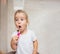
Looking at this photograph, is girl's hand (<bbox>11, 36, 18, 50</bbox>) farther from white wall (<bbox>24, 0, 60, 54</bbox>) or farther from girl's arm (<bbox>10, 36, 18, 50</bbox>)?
white wall (<bbox>24, 0, 60, 54</bbox>)

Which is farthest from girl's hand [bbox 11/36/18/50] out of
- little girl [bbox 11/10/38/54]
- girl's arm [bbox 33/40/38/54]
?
girl's arm [bbox 33/40/38/54]

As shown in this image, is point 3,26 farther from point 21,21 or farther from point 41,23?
point 41,23

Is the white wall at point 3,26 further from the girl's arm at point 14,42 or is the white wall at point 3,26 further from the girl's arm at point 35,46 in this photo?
the girl's arm at point 35,46

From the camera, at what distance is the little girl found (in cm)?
99

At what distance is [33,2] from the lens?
1.02m

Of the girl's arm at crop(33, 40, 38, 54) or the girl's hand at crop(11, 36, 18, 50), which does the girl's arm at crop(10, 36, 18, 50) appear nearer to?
the girl's hand at crop(11, 36, 18, 50)

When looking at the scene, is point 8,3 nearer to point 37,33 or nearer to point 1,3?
point 1,3

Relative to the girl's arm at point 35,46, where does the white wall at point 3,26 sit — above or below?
above

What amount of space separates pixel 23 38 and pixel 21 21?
0.35 ft

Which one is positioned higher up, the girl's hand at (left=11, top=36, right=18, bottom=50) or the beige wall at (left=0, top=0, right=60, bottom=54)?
the beige wall at (left=0, top=0, right=60, bottom=54)

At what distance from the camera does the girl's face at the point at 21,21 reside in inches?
39.0

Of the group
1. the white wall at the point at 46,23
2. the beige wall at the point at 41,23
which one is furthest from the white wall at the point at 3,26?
the white wall at the point at 46,23

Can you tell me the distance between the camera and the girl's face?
3.25 ft

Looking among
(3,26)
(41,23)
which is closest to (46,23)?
(41,23)
